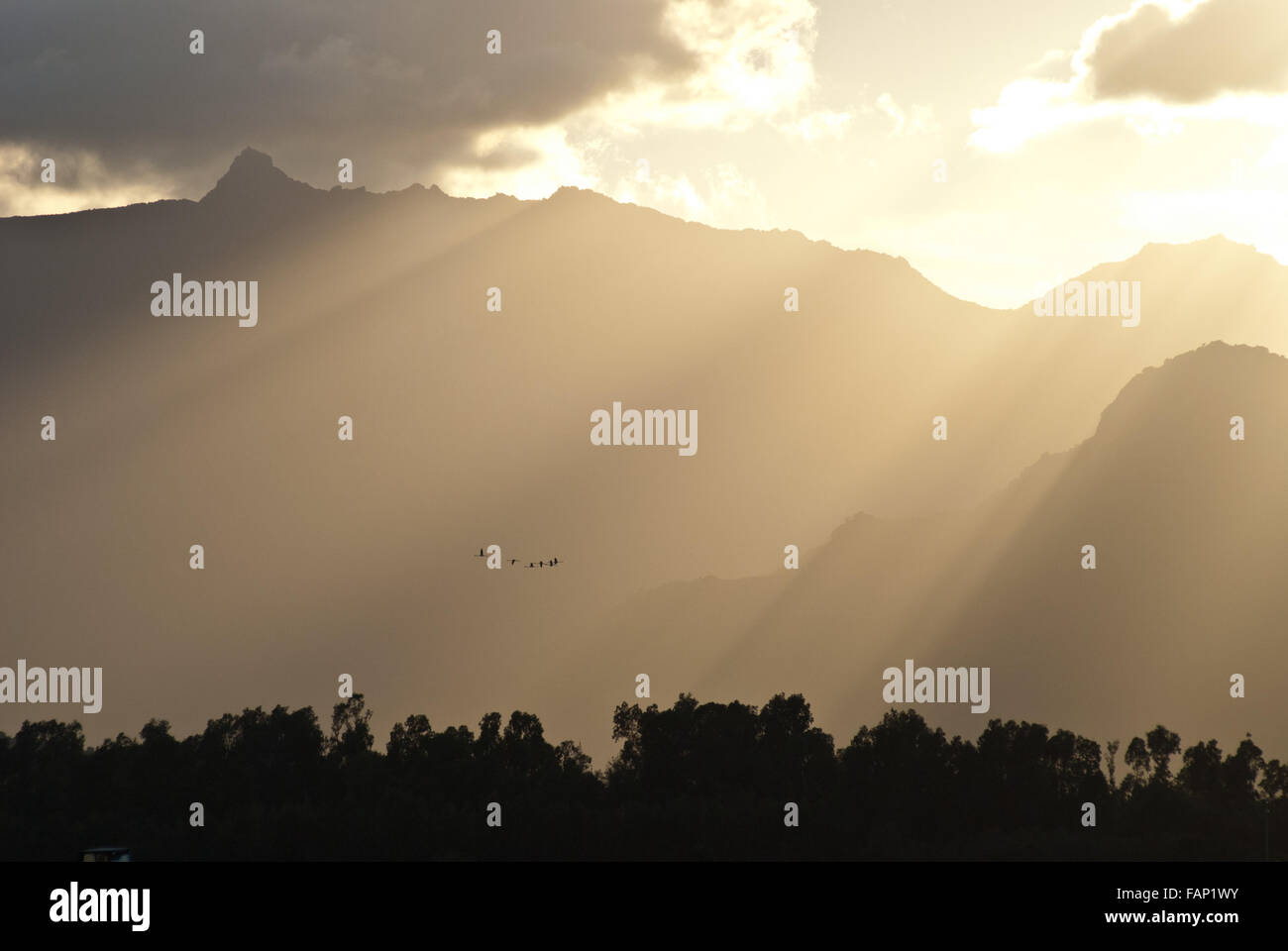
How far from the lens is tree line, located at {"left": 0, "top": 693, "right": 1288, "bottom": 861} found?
11750cm

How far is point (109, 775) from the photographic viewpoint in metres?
141

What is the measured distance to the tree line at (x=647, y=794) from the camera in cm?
11750

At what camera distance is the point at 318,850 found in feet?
385

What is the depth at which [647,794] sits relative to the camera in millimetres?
A: 135125
